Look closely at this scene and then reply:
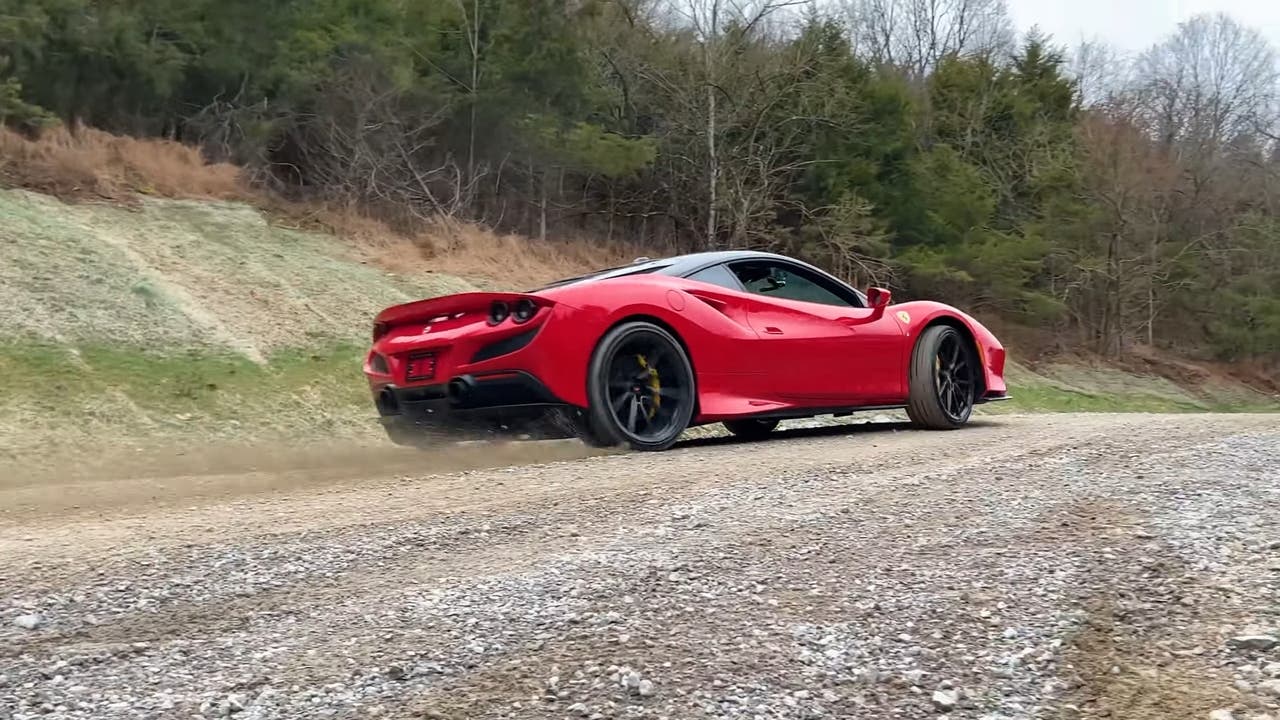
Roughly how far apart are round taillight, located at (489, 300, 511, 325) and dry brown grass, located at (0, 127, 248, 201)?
1143 cm

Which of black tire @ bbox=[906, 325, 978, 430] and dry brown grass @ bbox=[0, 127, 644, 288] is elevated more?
dry brown grass @ bbox=[0, 127, 644, 288]

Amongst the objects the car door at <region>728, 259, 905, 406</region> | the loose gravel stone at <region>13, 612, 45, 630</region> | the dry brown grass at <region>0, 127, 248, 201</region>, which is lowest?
the loose gravel stone at <region>13, 612, 45, 630</region>

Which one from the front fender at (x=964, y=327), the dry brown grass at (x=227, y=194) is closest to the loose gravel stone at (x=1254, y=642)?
the front fender at (x=964, y=327)

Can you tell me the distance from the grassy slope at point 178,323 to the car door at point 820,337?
432 cm

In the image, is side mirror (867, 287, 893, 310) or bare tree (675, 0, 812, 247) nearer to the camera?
side mirror (867, 287, 893, 310)

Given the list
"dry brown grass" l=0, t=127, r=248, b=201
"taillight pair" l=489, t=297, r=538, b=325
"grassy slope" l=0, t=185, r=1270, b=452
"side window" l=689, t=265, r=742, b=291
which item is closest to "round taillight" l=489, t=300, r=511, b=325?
"taillight pair" l=489, t=297, r=538, b=325

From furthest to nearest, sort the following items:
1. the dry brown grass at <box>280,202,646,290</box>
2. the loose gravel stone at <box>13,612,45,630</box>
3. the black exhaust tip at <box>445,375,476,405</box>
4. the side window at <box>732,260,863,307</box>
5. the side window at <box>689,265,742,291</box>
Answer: the dry brown grass at <box>280,202,646,290</box>
the side window at <box>732,260,863,307</box>
the side window at <box>689,265,742,291</box>
the black exhaust tip at <box>445,375,476,405</box>
the loose gravel stone at <box>13,612,45,630</box>

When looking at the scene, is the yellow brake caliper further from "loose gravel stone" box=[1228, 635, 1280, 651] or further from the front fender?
"loose gravel stone" box=[1228, 635, 1280, 651]

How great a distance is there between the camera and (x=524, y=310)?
614 cm

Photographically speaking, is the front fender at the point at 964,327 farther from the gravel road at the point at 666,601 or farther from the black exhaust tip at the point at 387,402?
the black exhaust tip at the point at 387,402

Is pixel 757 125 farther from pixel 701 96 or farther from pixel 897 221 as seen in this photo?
pixel 897 221

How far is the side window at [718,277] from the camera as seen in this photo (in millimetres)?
7090

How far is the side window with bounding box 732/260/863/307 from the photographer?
A: 24.3 ft

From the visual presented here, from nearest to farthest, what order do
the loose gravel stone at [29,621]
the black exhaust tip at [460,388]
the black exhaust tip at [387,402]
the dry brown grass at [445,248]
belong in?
the loose gravel stone at [29,621] < the black exhaust tip at [460,388] < the black exhaust tip at [387,402] < the dry brown grass at [445,248]
